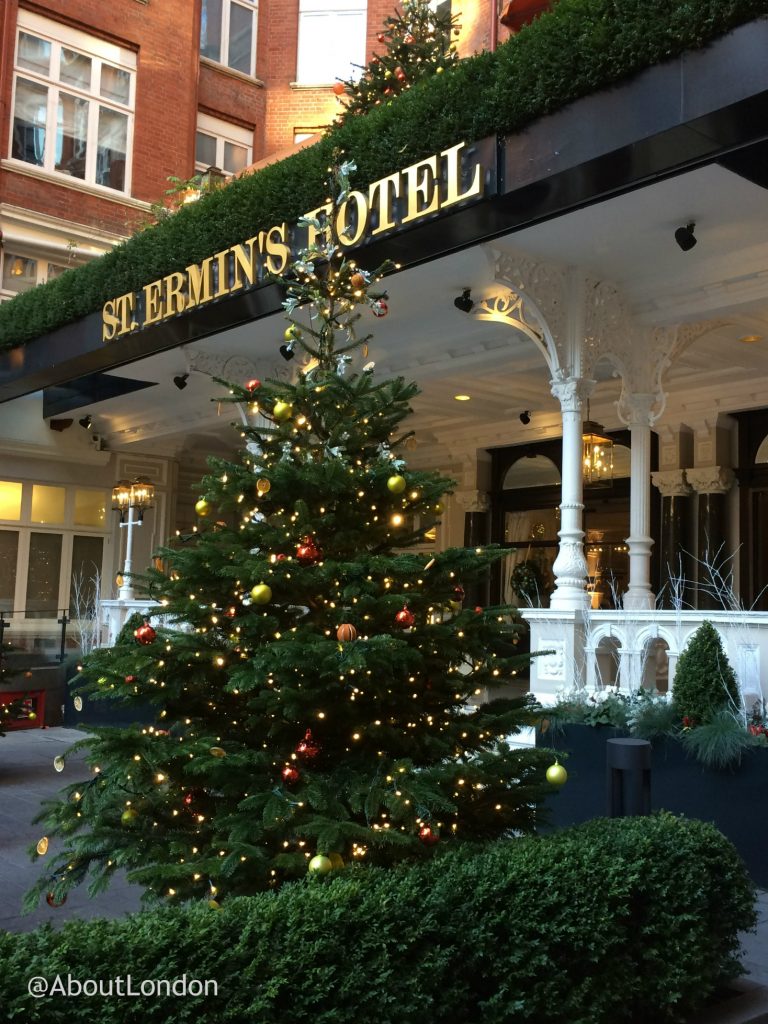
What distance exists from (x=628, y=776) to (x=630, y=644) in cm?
287

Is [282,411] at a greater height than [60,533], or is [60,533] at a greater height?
[60,533]

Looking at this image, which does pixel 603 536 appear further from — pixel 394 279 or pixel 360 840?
pixel 360 840

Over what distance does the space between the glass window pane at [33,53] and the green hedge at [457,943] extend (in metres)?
19.4

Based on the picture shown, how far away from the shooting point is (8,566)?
1781cm

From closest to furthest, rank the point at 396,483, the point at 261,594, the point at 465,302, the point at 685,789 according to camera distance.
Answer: the point at 261,594, the point at 396,483, the point at 685,789, the point at 465,302

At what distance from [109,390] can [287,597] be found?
1173cm

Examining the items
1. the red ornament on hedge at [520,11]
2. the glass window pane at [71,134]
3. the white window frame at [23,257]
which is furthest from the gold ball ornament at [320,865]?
the glass window pane at [71,134]

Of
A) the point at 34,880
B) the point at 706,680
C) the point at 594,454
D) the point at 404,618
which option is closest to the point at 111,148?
the point at 594,454

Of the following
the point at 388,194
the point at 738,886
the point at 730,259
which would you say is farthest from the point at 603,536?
the point at 738,886

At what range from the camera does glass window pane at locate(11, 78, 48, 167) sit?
18.8 meters

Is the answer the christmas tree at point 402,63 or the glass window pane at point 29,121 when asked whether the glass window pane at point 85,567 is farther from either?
the christmas tree at point 402,63

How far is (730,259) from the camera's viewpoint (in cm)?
848

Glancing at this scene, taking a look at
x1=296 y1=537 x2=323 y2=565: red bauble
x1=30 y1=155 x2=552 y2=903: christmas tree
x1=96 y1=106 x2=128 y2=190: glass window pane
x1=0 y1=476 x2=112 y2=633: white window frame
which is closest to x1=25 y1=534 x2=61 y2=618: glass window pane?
x1=0 y1=476 x2=112 y2=633: white window frame

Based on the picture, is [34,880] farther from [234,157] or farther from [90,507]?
[234,157]
